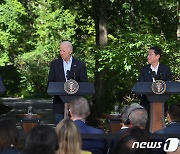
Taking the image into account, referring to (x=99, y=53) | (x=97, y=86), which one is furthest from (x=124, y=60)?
(x=97, y=86)

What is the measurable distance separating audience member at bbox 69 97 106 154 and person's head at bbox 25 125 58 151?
1358 millimetres

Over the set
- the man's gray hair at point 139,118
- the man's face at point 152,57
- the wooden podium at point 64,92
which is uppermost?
the man's face at point 152,57

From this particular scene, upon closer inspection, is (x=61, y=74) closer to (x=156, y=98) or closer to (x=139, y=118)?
(x=156, y=98)

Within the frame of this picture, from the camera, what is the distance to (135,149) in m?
4.85

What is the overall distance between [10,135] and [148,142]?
4.34 ft

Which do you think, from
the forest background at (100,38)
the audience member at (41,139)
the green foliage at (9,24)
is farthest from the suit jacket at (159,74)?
the green foliage at (9,24)

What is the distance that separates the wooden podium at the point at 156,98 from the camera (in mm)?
7848

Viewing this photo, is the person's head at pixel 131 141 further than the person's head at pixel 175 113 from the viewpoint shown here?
No

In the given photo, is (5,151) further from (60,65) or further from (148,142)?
(60,65)

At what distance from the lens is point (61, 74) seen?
828 cm

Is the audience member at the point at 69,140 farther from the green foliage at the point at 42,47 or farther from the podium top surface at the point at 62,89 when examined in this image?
the green foliage at the point at 42,47

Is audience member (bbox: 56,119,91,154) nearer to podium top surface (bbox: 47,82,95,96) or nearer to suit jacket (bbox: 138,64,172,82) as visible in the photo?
podium top surface (bbox: 47,82,95,96)

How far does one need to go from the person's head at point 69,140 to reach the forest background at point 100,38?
8.95 meters

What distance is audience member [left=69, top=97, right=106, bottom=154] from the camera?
18.9 feet
